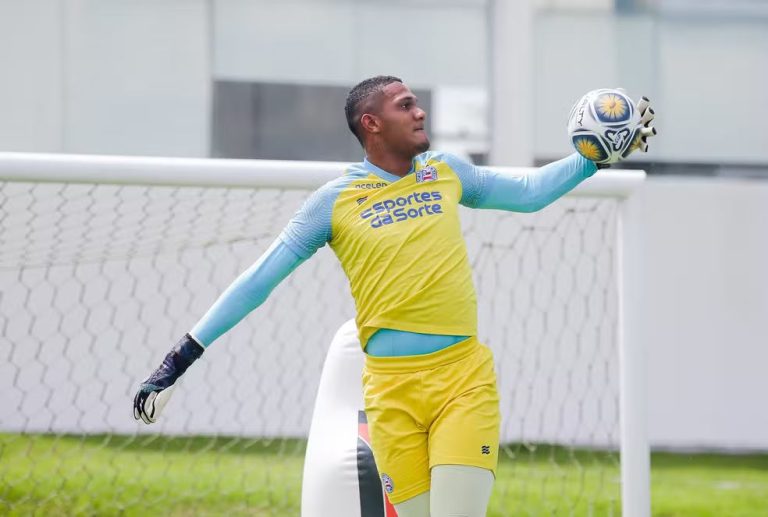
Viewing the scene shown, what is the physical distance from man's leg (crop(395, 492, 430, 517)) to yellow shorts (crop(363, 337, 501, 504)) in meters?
0.02

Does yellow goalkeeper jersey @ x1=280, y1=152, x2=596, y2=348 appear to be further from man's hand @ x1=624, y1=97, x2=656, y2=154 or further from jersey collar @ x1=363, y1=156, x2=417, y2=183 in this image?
man's hand @ x1=624, y1=97, x2=656, y2=154

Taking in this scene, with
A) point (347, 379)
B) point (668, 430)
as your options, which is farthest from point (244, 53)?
point (347, 379)

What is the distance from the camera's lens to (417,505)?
322cm

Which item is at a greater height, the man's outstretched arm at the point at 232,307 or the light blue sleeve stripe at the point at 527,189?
the light blue sleeve stripe at the point at 527,189

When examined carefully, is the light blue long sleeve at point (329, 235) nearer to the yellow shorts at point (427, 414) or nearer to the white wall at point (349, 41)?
the yellow shorts at point (427, 414)

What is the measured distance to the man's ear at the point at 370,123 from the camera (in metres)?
3.44

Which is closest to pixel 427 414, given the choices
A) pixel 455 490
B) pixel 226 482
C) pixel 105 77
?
pixel 455 490

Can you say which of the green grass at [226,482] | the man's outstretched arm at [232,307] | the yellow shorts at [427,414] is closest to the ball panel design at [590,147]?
the yellow shorts at [427,414]

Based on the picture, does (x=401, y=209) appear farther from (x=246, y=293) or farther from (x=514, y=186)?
(x=246, y=293)

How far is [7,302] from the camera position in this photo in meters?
6.26

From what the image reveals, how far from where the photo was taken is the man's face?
3383 mm

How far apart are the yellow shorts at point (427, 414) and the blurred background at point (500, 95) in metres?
5.43

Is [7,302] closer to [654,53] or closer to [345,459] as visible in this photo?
[345,459]

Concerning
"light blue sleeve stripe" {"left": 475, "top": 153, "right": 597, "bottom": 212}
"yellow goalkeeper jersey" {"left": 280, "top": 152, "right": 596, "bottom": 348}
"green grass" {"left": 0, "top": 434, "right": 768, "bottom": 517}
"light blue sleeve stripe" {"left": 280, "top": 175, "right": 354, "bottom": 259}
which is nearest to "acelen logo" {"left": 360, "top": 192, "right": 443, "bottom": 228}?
"yellow goalkeeper jersey" {"left": 280, "top": 152, "right": 596, "bottom": 348}
